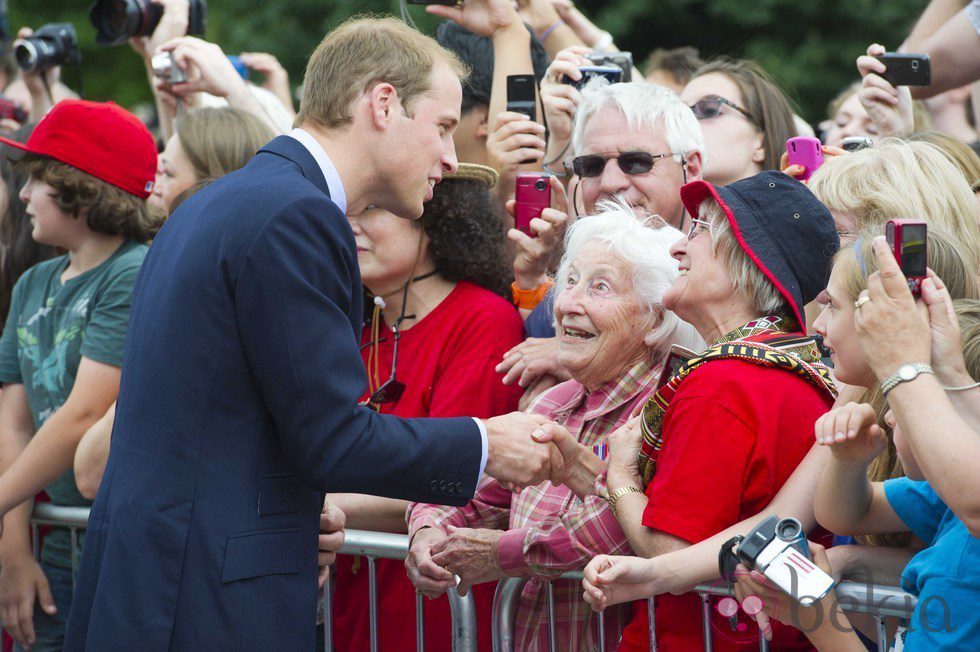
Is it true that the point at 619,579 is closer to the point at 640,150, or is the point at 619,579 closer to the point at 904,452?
the point at 904,452

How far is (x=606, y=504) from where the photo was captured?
3074 mm

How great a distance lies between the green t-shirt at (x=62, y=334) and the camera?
4.12 metres

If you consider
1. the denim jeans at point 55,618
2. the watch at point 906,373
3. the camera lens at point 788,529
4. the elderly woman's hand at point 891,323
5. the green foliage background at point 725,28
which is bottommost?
the denim jeans at point 55,618

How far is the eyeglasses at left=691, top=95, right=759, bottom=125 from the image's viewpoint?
471 centimetres

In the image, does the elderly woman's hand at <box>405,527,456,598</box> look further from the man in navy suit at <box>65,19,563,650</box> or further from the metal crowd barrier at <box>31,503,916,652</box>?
the man in navy suit at <box>65,19,563,650</box>

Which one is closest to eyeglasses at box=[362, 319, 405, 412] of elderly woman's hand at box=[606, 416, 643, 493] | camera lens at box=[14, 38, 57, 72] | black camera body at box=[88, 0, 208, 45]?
elderly woman's hand at box=[606, 416, 643, 493]

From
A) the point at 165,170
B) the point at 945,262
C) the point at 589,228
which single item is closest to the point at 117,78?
the point at 165,170

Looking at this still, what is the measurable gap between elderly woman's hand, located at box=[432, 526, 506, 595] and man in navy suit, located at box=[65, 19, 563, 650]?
1.66 ft

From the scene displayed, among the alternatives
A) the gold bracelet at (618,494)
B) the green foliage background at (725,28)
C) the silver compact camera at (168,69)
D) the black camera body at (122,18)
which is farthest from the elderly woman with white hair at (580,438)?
the green foliage background at (725,28)

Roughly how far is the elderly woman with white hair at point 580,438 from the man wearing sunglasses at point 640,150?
0.45 m

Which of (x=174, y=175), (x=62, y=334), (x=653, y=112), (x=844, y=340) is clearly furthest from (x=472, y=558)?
(x=174, y=175)

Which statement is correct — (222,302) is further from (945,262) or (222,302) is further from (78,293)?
(78,293)

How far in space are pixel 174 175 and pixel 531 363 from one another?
6.91ft

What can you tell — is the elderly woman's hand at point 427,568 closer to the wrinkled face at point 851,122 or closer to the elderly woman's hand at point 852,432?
the elderly woman's hand at point 852,432
